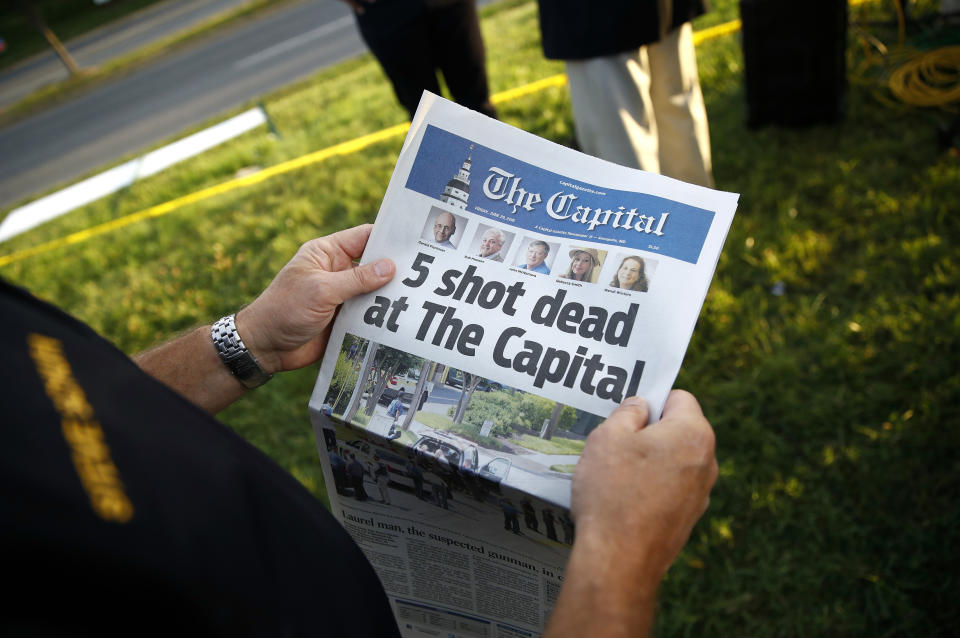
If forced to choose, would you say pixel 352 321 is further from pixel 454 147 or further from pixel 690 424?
pixel 690 424

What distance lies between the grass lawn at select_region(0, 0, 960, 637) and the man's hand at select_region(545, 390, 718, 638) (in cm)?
92

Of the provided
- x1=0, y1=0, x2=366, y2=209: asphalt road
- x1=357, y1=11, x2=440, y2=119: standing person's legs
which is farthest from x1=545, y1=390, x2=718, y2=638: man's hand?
x1=0, y1=0, x2=366, y2=209: asphalt road

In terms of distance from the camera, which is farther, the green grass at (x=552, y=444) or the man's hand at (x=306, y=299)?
the man's hand at (x=306, y=299)

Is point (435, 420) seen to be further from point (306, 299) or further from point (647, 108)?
point (647, 108)

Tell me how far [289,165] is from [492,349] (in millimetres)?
3559

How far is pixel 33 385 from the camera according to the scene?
1.51 feet

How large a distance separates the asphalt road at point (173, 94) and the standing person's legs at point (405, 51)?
5.62 metres

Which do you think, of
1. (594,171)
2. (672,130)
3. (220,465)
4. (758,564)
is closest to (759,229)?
(672,130)

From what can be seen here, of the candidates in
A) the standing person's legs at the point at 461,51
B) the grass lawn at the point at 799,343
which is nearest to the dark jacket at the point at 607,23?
the standing person's legs at the point at 461,51

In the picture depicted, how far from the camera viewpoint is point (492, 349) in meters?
0.91

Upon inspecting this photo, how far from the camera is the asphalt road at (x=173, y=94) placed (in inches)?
314

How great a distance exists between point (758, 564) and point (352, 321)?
1.20 m

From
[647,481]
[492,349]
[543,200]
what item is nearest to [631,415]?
[647,481]

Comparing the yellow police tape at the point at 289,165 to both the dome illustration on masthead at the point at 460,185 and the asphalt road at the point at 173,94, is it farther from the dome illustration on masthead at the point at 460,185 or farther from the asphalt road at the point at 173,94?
the asphalt road at the point at 173,94
